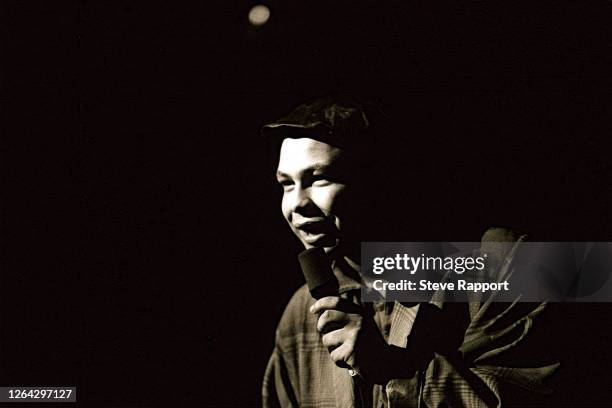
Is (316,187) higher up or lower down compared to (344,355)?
higher up

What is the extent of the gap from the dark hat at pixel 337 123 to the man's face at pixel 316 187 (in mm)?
16

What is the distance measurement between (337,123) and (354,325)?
1.19 ft

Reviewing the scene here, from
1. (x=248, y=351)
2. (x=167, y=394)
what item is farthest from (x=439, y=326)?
(x=167, y=394)

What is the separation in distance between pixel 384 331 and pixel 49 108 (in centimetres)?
82

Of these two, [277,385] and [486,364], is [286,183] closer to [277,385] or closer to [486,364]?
[277,385]

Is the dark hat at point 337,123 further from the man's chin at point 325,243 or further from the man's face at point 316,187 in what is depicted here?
the man's chin at point 325,243

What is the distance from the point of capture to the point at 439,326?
1559 mm

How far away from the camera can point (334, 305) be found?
153 centimetres

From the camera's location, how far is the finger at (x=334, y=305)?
5.02 feet

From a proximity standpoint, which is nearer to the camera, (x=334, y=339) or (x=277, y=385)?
(x=334, y=339)

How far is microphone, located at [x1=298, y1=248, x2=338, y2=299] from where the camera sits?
1.54 metres

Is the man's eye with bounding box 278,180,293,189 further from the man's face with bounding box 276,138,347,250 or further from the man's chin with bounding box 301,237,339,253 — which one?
the man's chin with bounding box 301,237,339,253

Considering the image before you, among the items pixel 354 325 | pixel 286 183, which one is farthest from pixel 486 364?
pixel 286 183

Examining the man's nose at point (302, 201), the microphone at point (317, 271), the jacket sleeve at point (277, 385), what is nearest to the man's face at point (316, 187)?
the man's nose at point (302, 201)
